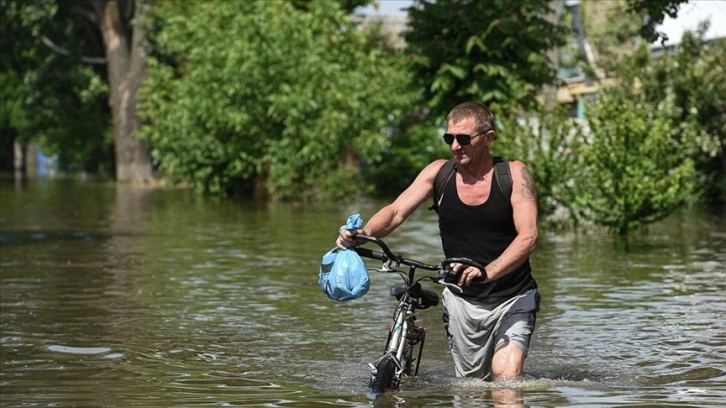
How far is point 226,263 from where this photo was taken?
68.2 ft

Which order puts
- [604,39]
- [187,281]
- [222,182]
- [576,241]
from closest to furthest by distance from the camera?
[187,281] → [576,241] → [222,182] → [604,39]

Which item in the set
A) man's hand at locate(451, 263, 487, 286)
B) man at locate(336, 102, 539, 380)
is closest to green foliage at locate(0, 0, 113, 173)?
man at locate(336, 102, 539, 380)

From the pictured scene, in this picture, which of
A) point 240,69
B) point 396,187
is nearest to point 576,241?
point 240,69

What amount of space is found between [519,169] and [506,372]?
1.08 metres

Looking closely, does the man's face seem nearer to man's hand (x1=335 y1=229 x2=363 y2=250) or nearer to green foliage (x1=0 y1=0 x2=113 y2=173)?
man's hand (x1=335 y1=229 x2=363 y2=250)

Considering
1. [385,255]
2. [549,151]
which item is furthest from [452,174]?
[549,151]

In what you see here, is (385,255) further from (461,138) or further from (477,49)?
(477,49)

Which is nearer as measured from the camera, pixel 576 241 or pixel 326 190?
pixel 576 241

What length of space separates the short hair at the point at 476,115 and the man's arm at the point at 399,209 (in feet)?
1.07

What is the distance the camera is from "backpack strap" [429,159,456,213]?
30.2 ft

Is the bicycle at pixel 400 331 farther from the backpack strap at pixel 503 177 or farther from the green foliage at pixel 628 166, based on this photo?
the green foliage at pixel 628 166

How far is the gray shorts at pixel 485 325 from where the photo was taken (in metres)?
9.16

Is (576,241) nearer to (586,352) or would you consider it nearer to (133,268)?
(133,268)

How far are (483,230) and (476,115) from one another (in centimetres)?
64
